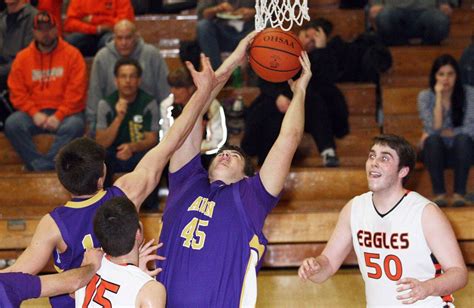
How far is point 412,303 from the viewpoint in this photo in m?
5.04

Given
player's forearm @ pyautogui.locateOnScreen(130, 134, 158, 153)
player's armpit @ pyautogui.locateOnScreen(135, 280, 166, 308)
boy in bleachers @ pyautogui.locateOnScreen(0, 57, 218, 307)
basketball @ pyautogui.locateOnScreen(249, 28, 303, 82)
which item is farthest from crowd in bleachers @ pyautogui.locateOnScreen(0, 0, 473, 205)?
player's armpit @ pyautogui.locateOnScreen(135, 280, 166, 308)

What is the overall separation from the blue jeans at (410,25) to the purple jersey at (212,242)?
A: 581cm

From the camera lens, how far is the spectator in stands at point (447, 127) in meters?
8.49

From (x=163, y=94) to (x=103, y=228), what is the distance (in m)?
5.17

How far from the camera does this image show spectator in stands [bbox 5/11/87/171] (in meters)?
9.18

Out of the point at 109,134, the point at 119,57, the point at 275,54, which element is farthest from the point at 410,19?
the point at 275,54

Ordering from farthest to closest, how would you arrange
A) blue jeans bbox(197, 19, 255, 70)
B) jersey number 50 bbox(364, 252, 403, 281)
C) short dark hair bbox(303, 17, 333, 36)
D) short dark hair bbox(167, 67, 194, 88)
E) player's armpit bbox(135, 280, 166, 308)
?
blue jeans bbox(197, 19, 255, 70), short dark hair bbox(303, 17, 333, 36), short dark hair bbox(167, 67, 194, 88), jersey number 50 bbox(364, 252, 403, 281), player's armpit bbox(135, 280, 166, 308)

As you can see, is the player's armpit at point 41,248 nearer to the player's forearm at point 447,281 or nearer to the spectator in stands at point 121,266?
the spectator in stands at point 121,266

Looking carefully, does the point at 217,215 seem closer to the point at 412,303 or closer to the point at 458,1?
the point at 412,303

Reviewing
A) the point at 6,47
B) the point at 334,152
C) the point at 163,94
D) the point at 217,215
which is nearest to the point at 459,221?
the point at 334,152

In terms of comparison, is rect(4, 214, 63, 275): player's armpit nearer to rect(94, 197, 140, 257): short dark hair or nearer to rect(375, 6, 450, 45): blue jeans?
rect(94, 197, 140, 257): short dark hair

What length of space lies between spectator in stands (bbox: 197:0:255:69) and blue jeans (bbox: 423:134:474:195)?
2523 millimetres

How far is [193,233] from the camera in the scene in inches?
196

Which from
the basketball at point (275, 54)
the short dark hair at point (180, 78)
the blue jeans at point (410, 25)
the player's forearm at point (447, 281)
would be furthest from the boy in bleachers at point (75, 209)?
the blue jeans at point (410, 25)
